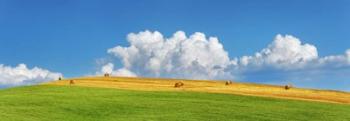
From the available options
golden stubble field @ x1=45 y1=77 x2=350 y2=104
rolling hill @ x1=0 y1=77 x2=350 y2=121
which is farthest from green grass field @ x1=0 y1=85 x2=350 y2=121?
golden stubble field @ x1=45 y1=77 x2=350 y2=104

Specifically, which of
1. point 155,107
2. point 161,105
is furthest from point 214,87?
point 155,107

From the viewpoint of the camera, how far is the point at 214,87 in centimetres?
5372

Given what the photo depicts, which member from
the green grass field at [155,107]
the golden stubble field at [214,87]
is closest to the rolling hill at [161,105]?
the green grass field at [155,107]

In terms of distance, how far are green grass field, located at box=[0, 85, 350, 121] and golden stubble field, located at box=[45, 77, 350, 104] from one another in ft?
13.7

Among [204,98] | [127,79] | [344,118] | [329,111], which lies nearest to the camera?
[344,118]

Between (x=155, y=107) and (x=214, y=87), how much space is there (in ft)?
57.9

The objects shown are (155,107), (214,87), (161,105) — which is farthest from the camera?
(214,87)

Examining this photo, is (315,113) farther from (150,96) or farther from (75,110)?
(75,110)

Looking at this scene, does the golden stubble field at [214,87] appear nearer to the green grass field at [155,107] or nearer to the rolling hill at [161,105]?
the rolling hill at [161,105]

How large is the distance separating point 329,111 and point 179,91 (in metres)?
12.9

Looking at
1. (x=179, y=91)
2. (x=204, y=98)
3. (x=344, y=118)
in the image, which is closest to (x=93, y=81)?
(x=179, y=91)

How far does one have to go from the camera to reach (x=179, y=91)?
4747 centimetres

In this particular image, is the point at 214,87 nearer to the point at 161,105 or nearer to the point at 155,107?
the point at 161,105

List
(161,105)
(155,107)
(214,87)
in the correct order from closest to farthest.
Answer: (155,107) → (161,105) → (214,87)
